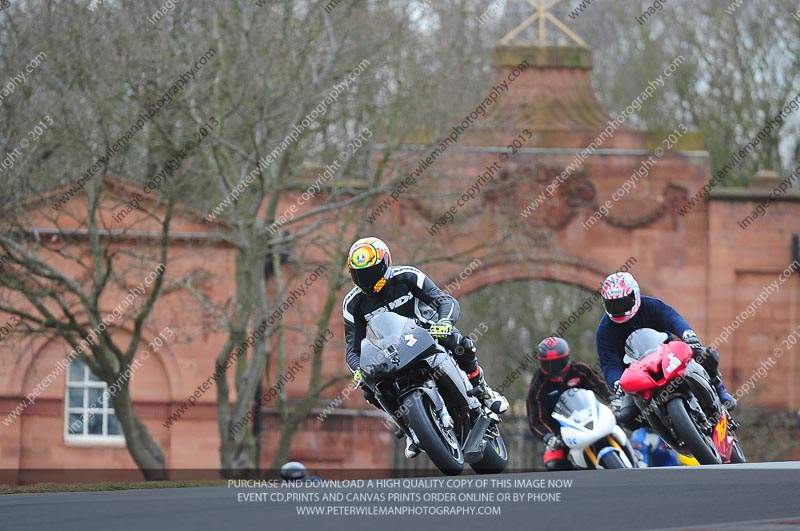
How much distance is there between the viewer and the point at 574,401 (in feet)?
45.9

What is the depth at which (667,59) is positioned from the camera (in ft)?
141

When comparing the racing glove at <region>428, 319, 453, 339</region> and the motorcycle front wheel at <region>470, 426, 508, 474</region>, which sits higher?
the racing glove at <region>428, 319, 453, 339</region>

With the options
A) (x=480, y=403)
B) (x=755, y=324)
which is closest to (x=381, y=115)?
(x=755, y=324)

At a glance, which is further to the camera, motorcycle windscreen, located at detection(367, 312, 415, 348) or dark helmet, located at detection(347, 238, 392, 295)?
dark helmet, located at detection(347, 238, 392, 295)

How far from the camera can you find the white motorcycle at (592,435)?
44.9ft

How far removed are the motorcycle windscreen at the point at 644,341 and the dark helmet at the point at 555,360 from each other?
212 centimetres

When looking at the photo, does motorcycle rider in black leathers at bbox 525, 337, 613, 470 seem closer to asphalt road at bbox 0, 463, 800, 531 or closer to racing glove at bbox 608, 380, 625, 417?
racing glove at bbox 608, 380, 625, 417

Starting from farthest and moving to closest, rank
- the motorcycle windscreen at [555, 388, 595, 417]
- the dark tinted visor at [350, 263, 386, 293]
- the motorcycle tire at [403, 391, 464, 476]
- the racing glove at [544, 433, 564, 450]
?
the racing glove at [544, 433, 564, 450]
the motorcycle windscreen at [555, 388, 595, 417]
the dark tinted visor at [350, 263, 386, 293]
the motorcycle tire at [403, 391, 464, 476]

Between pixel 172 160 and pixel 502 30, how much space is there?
2245cm

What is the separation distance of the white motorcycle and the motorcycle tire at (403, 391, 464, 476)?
274cm

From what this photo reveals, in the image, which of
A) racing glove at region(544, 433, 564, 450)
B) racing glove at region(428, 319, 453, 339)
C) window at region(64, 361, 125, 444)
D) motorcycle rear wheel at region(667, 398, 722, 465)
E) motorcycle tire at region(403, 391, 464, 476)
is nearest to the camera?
motorcycle tire at region(403, 391, 464, 476)

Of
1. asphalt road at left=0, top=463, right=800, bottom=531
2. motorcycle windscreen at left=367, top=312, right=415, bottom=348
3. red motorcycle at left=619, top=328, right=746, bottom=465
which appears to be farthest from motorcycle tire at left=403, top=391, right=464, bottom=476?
red motorcycle at left=619, top=328, right=746, bottom=465

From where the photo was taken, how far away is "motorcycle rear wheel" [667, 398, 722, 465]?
11609 mm

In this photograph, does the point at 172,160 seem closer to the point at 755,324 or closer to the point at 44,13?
the point at 44,13
